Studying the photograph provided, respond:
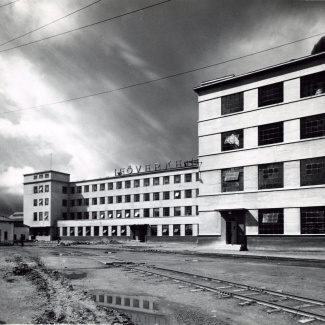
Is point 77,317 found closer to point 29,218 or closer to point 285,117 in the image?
point 285,117

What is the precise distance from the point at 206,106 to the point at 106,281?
85.1 ft

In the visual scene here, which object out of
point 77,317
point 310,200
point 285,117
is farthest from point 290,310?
point 285,117

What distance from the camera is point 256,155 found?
31.8 m

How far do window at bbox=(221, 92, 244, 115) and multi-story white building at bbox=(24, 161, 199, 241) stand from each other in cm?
2541

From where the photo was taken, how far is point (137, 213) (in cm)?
6694

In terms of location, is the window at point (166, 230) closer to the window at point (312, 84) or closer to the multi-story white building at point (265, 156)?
the multi-story white building at point (265, 156)

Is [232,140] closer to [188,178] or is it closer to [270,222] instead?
[270,222]

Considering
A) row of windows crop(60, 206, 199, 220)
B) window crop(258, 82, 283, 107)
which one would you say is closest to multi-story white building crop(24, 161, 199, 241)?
row of windows crop(60, 206, 199, 220)

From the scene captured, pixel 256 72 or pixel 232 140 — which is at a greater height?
pixel 256 72

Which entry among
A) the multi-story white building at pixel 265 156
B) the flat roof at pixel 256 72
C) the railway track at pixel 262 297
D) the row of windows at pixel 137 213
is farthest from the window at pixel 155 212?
the railway track at pixel 262 297

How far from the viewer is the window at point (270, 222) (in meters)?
30.3

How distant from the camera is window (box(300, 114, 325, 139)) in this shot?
2866 centimetres

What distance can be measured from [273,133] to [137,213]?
39.7m

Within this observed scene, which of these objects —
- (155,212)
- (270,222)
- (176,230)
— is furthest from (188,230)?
(270,222)
